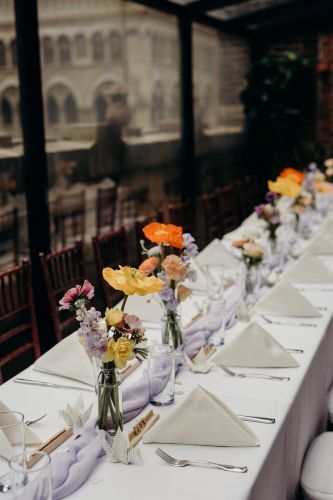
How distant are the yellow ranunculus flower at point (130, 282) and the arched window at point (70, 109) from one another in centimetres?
354

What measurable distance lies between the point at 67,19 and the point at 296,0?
146 inches

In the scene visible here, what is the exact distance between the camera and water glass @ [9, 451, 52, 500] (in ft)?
4.31

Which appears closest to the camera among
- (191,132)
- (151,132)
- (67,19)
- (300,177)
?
(300,177)

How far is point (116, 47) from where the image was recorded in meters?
5.63

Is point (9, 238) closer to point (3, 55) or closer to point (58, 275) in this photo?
point (3, 55)

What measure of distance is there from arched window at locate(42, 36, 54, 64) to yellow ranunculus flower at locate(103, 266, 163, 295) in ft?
11.1

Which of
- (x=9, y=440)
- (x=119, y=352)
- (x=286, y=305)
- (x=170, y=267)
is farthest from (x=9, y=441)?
(x=286, y=305)

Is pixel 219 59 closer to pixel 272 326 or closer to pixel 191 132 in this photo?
pixel 191 132

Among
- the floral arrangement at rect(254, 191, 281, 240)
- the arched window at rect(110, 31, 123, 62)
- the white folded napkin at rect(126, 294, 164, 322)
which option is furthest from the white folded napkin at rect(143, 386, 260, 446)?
the arched window at rect(110, 31, 123, 62)

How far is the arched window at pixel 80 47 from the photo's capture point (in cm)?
513

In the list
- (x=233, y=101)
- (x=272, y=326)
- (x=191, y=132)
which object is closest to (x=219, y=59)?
(x=233, y=101)

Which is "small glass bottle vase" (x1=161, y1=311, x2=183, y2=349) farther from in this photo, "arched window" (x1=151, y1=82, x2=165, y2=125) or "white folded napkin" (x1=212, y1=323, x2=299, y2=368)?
"arched window" (x1=151, y1=82, x2=165, y2=125)

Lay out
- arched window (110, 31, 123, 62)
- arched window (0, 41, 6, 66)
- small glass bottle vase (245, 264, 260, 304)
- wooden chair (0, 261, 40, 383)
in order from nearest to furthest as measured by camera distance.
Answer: wooden chair (0, 261, 40, 383)
small glass bottle vase (245, 264, 260, 304)
arched window (0, 41, 6, 66)
arched window (110, 31, 123, 62)

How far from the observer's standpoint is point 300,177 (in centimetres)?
405
